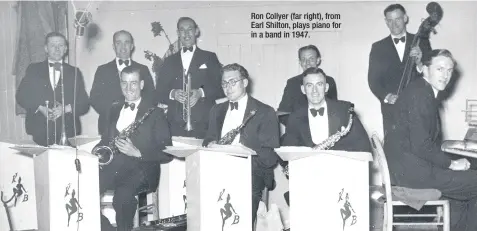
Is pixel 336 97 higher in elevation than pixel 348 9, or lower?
lower

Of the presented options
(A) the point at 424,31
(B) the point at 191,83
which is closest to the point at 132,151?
(B) the point at 191,83

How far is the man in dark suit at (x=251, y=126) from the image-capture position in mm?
4156

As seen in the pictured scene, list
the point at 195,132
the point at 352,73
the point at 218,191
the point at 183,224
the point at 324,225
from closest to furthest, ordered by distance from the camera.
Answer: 1. the point at 324,225
2. the point at 218,191
3. the point at 183,224
4. the point at 195,132
5. the point at 352,73

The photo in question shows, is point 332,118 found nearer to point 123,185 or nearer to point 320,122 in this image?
point 320,122

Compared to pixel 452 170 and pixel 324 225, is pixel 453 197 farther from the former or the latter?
pixel 324 225

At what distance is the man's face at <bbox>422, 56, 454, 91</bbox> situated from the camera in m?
3.56

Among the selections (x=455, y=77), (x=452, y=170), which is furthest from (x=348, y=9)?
(x=452, y=170)

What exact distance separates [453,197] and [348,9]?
2.71 meters

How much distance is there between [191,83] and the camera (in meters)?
5.46

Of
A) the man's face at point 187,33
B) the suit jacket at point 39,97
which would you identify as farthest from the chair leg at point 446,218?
the suit jacket at point 39,97

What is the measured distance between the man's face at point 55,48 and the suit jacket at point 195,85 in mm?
1002

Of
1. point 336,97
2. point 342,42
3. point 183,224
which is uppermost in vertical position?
point 342,42

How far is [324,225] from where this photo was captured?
3.32m

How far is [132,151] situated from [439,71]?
2353 millimetres
